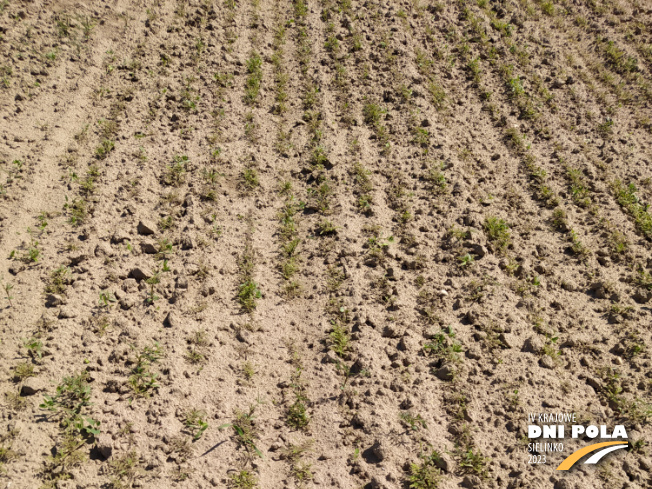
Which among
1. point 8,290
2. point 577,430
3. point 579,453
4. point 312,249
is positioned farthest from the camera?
point 312,249

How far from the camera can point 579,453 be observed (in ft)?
12.5

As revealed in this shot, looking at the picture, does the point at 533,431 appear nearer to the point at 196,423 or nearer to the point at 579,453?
the point at 579,453

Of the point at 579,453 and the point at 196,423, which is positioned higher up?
the point at 579,453

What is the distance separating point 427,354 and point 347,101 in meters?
4.36

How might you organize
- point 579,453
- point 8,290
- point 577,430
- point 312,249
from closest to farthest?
point 579,453 < point 577,430 < point 8,290 < point 312,249

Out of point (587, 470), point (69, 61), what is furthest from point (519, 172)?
point (69, 61)

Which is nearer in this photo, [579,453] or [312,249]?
[579,453]

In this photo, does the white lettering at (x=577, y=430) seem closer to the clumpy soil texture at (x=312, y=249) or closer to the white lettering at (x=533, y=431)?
the clumpy soil texture at (x=312, y=249)

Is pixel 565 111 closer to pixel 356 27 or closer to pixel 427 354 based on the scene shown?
pixel 356 27

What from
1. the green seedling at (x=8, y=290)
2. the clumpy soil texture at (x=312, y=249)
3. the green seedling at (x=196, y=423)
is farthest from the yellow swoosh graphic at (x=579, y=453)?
the green seedling at (x=8, y=290)

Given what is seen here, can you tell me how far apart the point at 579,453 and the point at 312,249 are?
3.24 meters

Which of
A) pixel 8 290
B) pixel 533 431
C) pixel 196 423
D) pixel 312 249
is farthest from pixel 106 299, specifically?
pixel 533 431

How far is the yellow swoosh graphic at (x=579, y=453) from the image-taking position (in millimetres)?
3758

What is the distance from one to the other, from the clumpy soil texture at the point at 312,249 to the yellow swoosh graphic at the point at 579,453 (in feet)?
0.19
